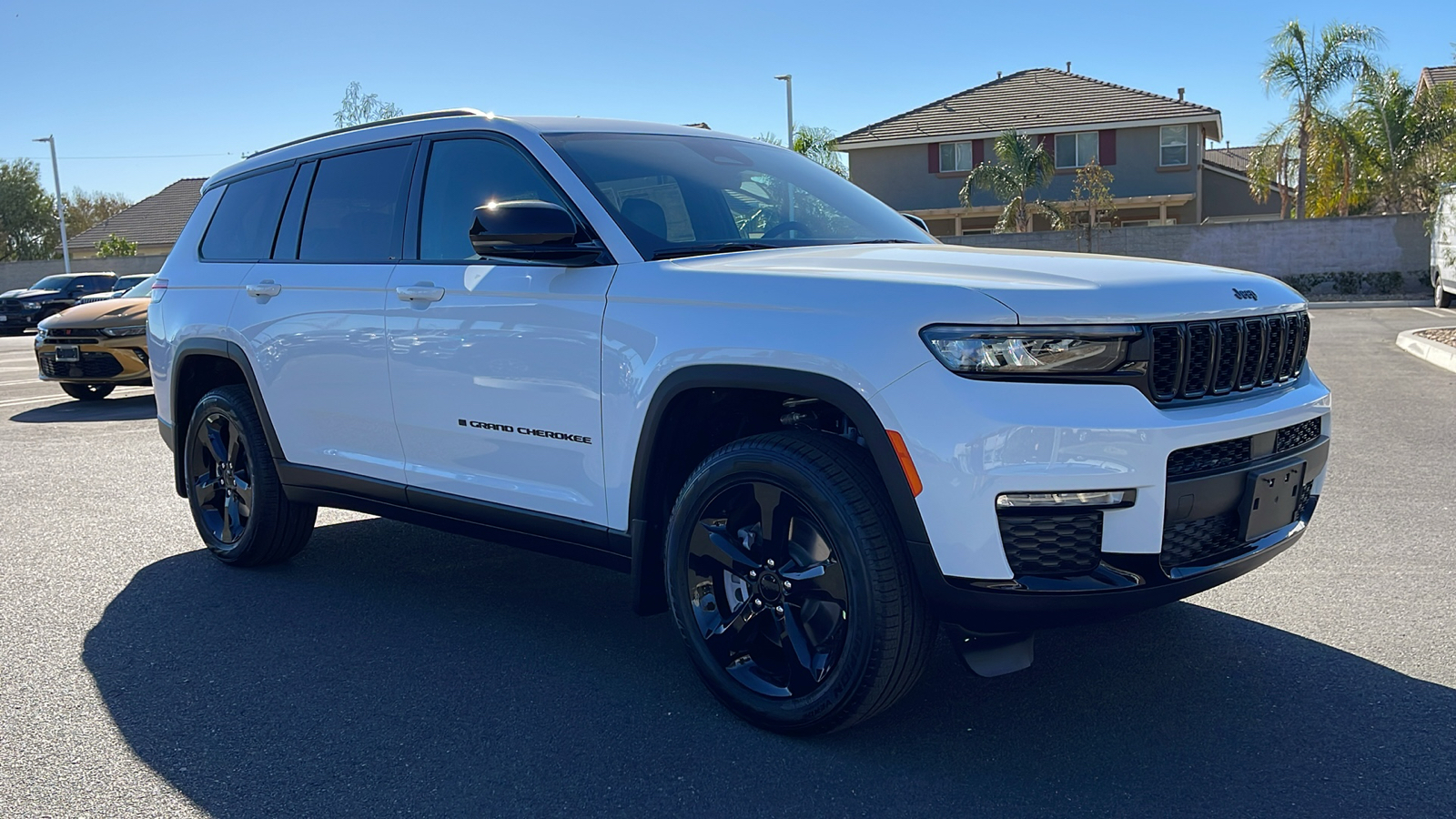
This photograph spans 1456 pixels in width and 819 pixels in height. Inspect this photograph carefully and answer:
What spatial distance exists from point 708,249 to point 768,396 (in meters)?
0.65

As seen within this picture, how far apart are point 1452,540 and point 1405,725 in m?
2.41

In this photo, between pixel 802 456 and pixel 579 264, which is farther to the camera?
pixel 579 264

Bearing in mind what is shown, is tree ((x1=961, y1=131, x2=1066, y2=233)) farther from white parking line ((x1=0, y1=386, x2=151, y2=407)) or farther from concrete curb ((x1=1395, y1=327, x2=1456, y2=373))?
white parking line ((x1=0, y1=386, x2=151, y2=407))

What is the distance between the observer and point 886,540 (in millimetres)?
3266

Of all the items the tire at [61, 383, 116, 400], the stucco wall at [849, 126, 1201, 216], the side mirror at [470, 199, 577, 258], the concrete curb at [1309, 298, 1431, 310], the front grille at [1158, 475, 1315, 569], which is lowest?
the concrete curb at [1309, 298, 1431, 310]

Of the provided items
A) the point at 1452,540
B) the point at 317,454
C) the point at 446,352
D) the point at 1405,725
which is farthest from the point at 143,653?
the point at 1452,540

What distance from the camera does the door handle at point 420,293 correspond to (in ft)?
14.4

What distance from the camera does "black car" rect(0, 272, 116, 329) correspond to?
27.8 m

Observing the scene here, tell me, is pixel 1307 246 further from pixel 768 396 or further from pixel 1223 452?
pixel 768 396

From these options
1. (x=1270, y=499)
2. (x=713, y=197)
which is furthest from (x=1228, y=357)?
(x=713, y=197)

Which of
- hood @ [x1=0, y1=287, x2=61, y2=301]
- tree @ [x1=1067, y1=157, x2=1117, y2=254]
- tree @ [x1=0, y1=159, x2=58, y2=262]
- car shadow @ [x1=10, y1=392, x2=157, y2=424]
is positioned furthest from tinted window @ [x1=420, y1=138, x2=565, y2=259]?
tree @ [x1=0, y1=159, x2=58, y2=262]

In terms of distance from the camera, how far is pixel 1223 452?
328 centimetres

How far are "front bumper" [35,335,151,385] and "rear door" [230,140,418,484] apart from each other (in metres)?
8.44

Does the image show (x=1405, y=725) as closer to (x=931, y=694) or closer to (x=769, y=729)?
(x=931, y=694)
